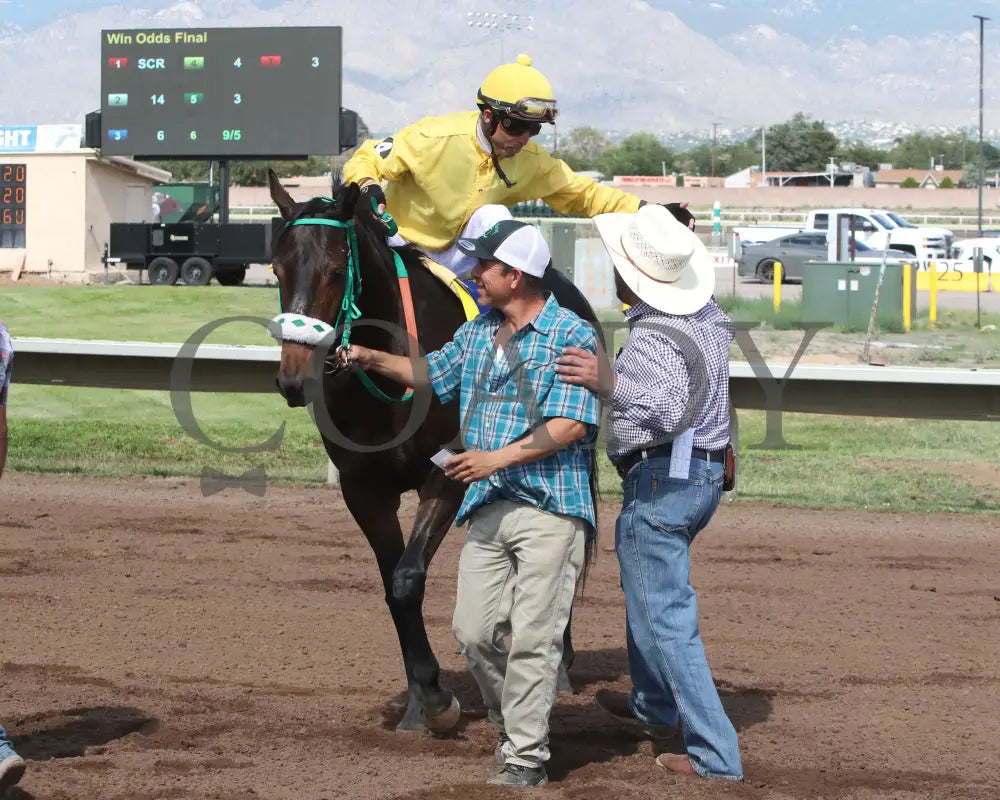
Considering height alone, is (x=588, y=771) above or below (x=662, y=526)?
below

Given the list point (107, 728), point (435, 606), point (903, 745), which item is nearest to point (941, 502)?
point (435, 606)

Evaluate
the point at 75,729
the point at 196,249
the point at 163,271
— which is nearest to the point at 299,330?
the point at 75,729

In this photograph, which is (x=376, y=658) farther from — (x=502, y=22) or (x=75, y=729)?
(x=502, y=22)

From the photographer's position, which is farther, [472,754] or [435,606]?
[435,606]

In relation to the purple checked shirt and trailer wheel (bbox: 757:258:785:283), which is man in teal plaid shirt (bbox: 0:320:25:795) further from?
trailer wheel (bbox: 757:258:785:283)

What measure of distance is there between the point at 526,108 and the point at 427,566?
1.93 meters

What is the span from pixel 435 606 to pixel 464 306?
1963 mm

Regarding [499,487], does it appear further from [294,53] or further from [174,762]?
[294,53]

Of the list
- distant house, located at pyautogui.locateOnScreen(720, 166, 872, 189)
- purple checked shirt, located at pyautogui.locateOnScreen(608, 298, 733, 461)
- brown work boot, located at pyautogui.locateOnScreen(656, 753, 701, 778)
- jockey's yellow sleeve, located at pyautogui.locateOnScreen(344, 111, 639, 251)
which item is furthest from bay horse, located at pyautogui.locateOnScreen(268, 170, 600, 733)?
distant house, located at pyautogui.locateOnScreen(720, 166, 872, 189)

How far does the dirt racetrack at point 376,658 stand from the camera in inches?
181

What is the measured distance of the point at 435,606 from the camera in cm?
699

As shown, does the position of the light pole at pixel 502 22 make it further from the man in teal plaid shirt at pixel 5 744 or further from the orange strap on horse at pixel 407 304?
the man in teal plaid shirt at pixel 5 744

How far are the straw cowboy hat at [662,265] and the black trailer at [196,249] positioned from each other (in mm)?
23315

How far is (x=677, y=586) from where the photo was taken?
4.45 m
